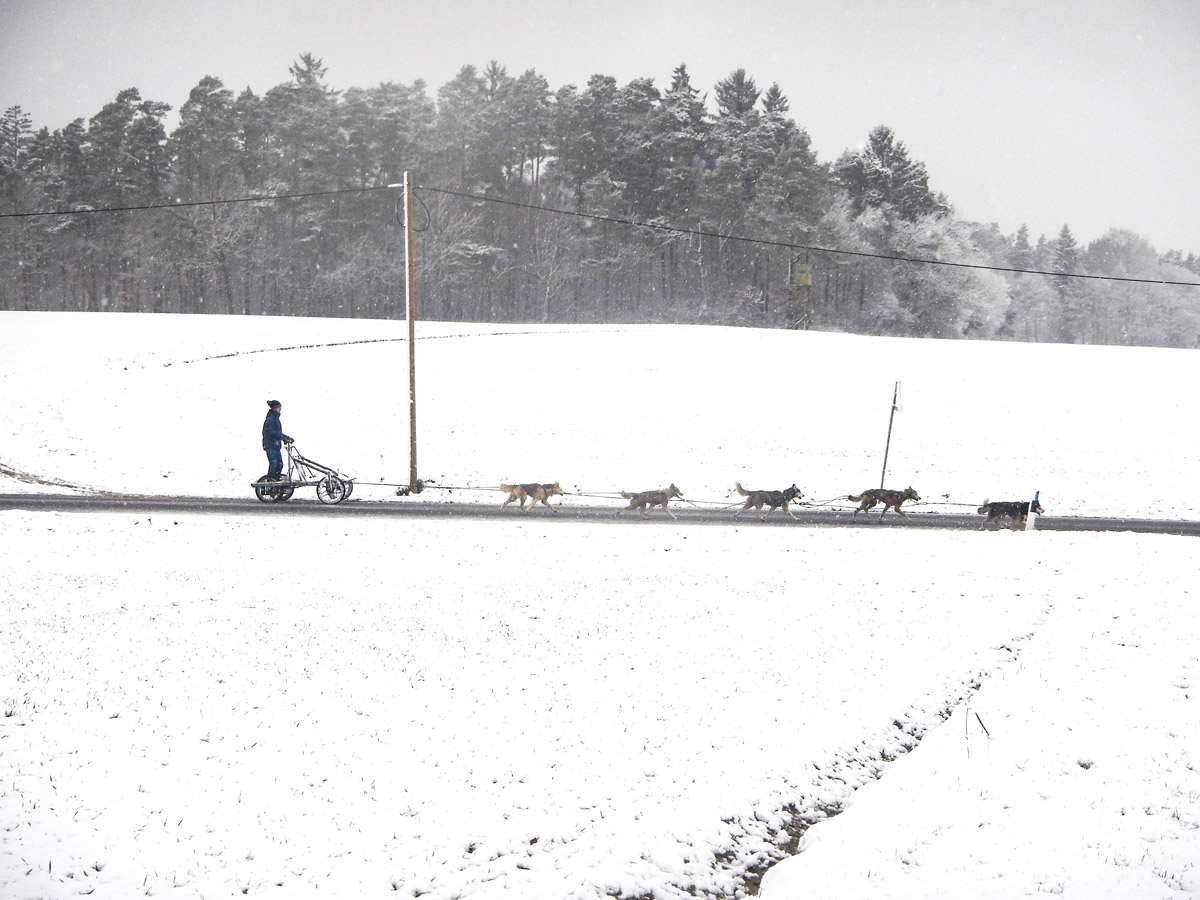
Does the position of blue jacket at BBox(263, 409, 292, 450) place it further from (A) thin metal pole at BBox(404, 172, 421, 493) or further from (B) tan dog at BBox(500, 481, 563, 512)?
(B) tan dog at BBox(500, 481, 563, 512)

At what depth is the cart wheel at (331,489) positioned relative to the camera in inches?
778

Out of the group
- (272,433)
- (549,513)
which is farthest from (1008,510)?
(272,433)

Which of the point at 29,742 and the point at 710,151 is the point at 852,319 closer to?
the point at 710,151

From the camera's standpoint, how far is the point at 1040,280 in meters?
97.8

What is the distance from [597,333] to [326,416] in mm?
21161

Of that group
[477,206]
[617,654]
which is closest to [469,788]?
[617,654]

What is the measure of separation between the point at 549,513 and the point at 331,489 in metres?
5.67

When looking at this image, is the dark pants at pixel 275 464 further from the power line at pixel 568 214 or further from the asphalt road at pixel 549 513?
the power line at pixel 568 214

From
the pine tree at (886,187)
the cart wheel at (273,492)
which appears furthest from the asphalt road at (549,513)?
the pine tree at (886,187)

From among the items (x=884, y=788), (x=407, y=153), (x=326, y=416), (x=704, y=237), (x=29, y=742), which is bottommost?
(x=884, y=788)

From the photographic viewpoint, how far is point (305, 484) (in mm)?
19531

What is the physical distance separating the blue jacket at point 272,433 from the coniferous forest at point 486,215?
4357cm

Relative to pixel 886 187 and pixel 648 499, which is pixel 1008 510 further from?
pixel 886 187

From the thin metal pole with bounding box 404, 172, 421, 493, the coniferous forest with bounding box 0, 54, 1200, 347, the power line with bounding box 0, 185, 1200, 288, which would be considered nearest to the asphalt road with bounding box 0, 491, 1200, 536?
the thin metal pole with bounding box 404, 172, 421, 493
